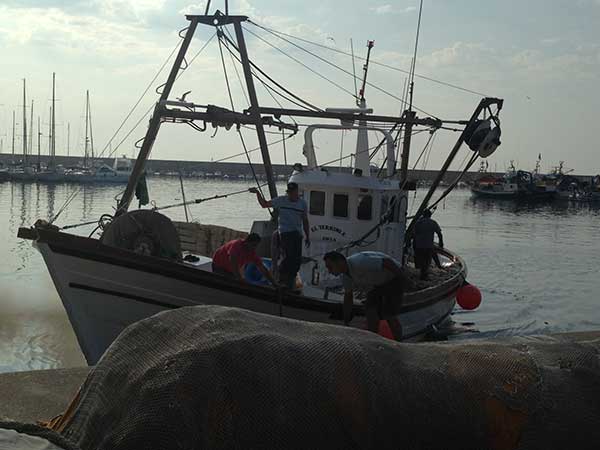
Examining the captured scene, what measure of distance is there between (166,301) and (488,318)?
34.7 ft

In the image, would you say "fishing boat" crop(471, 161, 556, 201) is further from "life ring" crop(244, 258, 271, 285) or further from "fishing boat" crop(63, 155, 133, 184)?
"life ring" crop(244, 258, 271, 285)

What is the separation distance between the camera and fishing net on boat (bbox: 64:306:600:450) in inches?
132

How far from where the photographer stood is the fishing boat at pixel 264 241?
28.8 ft

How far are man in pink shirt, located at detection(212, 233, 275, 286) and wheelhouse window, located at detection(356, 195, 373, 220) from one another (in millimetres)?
3521

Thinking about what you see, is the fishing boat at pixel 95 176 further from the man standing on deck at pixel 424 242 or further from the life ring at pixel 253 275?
the life ring at pixel 253 275

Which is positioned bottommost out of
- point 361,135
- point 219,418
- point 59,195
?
point 59,195

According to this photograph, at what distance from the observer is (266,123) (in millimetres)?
11984

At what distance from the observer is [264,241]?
482 inches

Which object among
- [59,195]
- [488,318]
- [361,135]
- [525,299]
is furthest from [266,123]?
A: [59,195]

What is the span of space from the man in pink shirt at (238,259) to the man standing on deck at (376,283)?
1.33 metres

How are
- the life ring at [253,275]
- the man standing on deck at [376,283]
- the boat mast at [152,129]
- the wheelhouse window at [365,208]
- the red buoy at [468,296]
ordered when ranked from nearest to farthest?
1. the man standing on deck at [376,283]
2. the life ring at [253,275]
3. the boat mast at [152,129]
4. the wheelhouse window at [365,208]
5. the red buoy at [468,296]

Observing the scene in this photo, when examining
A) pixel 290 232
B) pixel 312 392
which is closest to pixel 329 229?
pixel 290 232

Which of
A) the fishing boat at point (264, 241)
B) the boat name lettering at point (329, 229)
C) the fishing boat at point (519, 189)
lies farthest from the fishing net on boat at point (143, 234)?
the fishing boat at point (519, 189)

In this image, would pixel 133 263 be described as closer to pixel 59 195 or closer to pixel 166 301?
pixel 166 301
